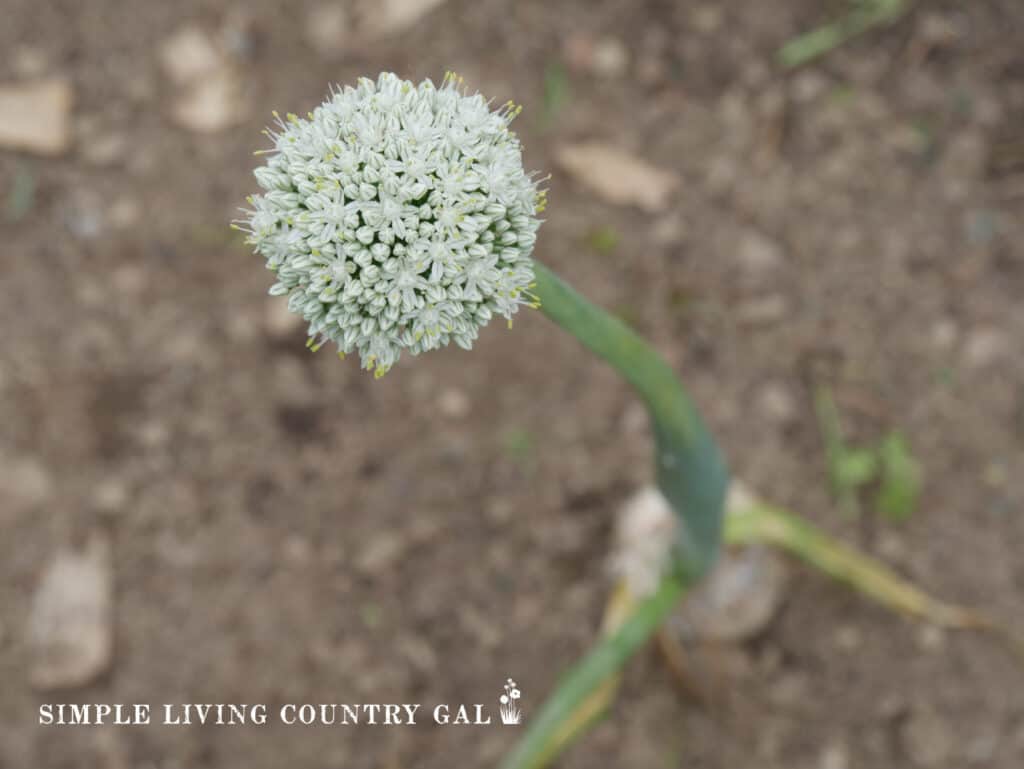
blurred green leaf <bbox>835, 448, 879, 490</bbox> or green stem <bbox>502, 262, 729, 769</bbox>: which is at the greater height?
blurred green leaf <bbox>835, 448, 879, 490</bbox>

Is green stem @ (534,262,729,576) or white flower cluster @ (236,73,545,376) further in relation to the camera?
green stem @ (534,262,729,576)

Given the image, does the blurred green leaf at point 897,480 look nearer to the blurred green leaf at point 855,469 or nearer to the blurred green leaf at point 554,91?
the blurred green leaf at point 855,469

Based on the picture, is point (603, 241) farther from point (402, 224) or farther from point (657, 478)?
point (402, 224)

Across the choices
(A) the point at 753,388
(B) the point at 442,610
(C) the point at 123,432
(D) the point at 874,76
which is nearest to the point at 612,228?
(A) the point at 753,388

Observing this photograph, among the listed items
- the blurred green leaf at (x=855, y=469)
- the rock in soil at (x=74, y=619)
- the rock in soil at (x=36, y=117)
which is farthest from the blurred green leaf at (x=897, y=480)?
the rock in soil at (x=36, y=117)

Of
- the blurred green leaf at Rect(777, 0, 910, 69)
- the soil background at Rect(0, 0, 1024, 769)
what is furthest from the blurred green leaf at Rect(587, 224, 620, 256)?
the blurred green leaf at Rect(777, 0, 910, 69)

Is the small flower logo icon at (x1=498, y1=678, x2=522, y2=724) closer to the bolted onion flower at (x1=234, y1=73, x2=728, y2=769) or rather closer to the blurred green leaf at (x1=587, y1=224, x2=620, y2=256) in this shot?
the blurred green leaf at (x1=587, y1=224, x2=620, y2=256)
